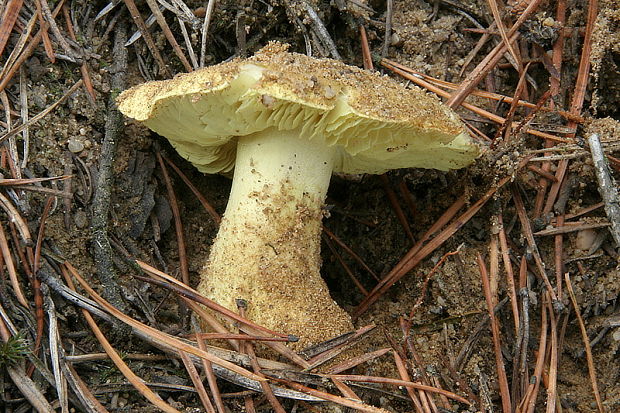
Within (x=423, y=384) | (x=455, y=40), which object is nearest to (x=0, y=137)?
(x=423, y=384)

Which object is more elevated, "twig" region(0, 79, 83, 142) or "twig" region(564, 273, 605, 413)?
"twig" region(0, 79, 83, 142)

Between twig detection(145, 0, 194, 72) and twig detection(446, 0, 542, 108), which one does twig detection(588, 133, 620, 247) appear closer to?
twig detection(446, 0, 542, 108)

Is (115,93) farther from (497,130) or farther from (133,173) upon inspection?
(497,130)

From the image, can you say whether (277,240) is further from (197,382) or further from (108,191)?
(108,191)

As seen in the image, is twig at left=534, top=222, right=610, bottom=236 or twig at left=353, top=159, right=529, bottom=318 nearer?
twig at left=534, top=222, right=610, bottom=236

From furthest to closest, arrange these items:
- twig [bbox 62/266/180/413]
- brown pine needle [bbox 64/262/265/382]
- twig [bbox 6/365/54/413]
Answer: brown pine needle [bbox 64/262/265/382] < twig [bbox 62/266/180/413] < twig [bbox 6/365/54/413]

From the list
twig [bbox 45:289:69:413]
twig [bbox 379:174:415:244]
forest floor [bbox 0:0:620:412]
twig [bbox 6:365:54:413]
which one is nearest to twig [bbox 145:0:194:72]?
forest floor [bbox 0:0:620:412]

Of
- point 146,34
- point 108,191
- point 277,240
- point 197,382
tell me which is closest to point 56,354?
point 197,382
